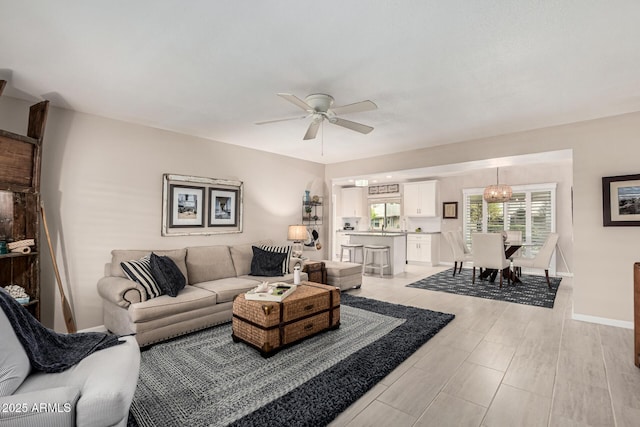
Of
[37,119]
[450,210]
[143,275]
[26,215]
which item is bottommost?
[143,275]

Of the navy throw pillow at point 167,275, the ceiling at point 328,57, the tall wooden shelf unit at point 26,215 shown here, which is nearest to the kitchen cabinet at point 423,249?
the ceiling at point 328,57

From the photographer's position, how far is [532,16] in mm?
1873

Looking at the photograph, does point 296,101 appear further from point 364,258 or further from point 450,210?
point 450,210

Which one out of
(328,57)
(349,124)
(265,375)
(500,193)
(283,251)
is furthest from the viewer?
(500,193)

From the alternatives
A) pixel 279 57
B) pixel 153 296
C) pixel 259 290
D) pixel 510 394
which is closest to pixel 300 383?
pixel 259 290

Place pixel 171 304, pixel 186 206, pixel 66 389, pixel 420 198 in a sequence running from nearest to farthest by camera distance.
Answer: pixel 66 389 < pixel 171 304 < pixel 186 206 < pixel 420 198

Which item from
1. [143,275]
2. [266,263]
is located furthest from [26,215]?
[266,263]

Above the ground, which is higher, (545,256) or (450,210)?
(450,210)

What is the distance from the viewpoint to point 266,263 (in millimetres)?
4465

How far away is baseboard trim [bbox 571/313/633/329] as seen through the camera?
359 centimetres

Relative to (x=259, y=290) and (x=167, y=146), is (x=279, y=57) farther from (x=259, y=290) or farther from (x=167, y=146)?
(x=167, y=146)

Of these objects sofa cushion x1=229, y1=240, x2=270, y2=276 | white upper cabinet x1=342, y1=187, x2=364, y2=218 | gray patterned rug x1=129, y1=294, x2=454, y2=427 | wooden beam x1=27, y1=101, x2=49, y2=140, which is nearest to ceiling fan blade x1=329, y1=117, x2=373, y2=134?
gray patterned rug x1=129, y1=294, x2=454, y2=427

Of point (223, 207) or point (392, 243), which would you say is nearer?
point (223, 207)

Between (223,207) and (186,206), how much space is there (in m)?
0.58
